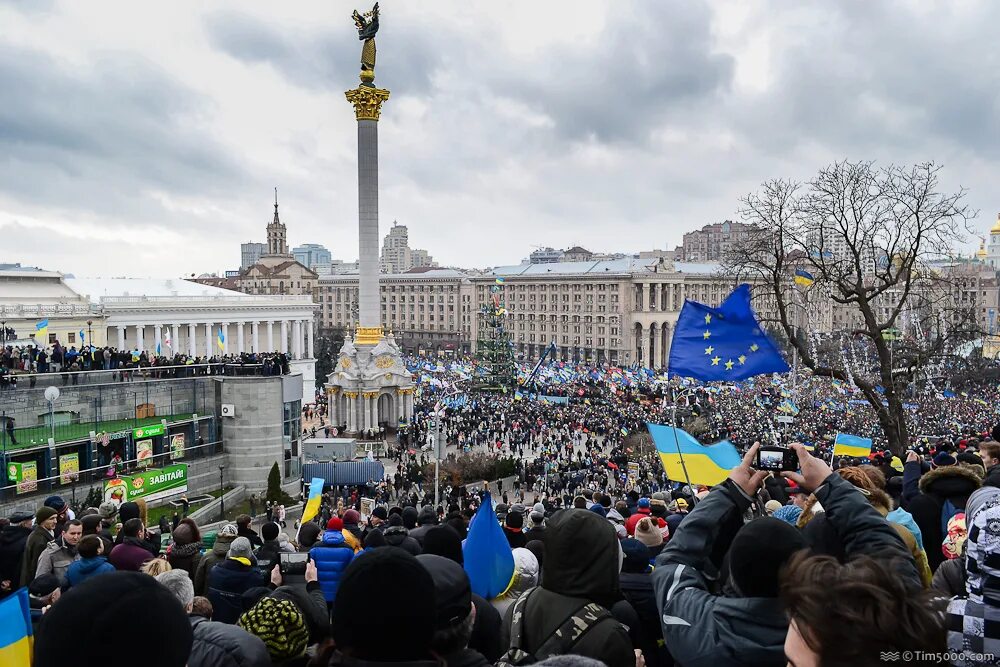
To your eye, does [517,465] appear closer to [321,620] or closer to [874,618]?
[321,620]

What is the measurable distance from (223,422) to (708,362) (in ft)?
68.4

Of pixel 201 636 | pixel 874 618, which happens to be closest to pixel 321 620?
pixel 201 636

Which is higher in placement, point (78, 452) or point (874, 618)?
point (874, 618)

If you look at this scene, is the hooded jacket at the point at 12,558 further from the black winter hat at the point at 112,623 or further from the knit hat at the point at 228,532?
the black winter hat at the point at 112,623

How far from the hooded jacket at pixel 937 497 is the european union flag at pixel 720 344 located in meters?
3.85

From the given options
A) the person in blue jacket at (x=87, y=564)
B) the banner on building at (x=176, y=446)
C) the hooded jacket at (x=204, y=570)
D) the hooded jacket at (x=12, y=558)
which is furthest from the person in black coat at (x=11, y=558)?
the banner on building at (x=176, y=446)

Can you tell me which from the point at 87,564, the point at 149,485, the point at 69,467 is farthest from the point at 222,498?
the point at 87,564

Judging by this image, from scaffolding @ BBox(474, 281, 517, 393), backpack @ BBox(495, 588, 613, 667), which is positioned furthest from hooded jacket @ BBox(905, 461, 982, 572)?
scaffolding @ BBox(474, 281, 517, 393)

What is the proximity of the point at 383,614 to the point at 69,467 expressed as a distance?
22.3 m

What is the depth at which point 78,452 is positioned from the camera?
22.2m

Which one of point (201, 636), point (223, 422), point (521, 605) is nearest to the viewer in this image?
point (201, 636)

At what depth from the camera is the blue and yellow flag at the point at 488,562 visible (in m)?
5.67

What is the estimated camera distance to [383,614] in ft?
9.37

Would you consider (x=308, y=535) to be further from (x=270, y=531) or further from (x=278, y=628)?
(x=278, y=628)
